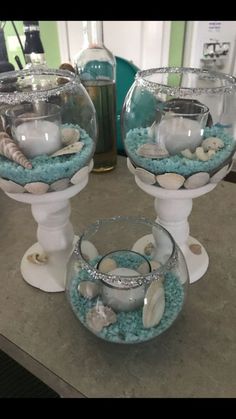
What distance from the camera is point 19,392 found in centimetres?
51

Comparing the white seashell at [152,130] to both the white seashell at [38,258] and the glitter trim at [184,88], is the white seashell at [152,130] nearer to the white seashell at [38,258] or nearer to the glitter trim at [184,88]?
the glitter trim at [184,88]

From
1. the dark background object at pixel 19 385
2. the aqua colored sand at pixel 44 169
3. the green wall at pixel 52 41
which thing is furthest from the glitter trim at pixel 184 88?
the green wall at pixel 52 41

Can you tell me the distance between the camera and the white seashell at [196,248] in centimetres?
46

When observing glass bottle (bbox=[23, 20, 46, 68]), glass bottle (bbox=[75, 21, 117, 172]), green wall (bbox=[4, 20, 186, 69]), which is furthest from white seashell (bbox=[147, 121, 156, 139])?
green wall (bbox=[4, 20, 186, 69])

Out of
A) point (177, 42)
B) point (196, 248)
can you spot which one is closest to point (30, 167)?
point (196, 248)

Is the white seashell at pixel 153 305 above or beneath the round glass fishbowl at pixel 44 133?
beneath

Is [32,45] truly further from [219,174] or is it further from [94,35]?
[219,174]

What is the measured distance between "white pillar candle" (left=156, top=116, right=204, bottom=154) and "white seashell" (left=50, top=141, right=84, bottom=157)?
0.08m

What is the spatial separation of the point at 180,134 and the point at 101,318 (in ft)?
0.65

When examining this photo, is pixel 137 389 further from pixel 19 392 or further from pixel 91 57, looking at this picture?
pixel 91 57

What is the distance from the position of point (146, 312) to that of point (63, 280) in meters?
0.14

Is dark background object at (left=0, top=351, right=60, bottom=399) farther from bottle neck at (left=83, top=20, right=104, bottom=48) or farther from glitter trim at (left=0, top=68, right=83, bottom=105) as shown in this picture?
bottle neck at (left=83, top=20, right=104, bottom=48)

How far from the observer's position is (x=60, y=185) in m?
0.36
